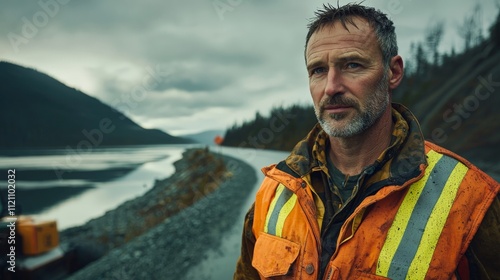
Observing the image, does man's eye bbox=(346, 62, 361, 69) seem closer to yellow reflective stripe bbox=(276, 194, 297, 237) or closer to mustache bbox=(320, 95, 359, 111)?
mustache bbox=(320, 95, 359, 111)

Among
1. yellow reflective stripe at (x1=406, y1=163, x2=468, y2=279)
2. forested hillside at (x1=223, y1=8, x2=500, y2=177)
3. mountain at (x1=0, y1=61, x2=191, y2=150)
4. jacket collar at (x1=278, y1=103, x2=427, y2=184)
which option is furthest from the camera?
mountain at (x1=0, y1=61, x2=191, y2=150)

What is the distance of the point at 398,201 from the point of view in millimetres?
1619

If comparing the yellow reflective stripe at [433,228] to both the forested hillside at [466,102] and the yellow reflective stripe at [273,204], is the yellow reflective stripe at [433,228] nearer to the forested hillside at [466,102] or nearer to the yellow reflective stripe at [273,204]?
the yellow reflective stripe at [273,204]

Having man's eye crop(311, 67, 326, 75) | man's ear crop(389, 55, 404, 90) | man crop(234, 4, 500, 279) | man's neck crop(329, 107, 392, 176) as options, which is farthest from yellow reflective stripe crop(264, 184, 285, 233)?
man's ear crop(389, 55, 404, 90)

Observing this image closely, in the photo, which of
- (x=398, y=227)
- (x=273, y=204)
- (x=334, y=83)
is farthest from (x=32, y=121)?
(x=398, y=227)

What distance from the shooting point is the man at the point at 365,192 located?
1.50 metres

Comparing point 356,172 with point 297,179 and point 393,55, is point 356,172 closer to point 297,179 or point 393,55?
point 297,179

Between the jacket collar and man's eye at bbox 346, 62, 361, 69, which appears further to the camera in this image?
man's eye at bbox 346, 62, 361, 69

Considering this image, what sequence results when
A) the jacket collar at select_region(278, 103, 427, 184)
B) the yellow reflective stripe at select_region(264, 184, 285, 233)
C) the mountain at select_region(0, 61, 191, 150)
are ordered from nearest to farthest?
the jacket collar at select_region(278, 103, 427, 184) < the yellow reflective stripe at select_region(264, 184, 285, 233) < the mountain at select_region(0, 61, 191, 150)

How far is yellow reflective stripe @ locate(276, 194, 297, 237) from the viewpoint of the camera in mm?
1847

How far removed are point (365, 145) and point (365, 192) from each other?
12.6 inches

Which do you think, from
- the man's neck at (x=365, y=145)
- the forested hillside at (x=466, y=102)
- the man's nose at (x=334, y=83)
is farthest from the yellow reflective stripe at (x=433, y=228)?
the forested hillside at (x=466, y=102)

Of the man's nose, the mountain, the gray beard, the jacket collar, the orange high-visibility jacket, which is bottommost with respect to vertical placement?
the orange high-visibility jacket

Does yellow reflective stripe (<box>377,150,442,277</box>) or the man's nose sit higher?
the man's nose
